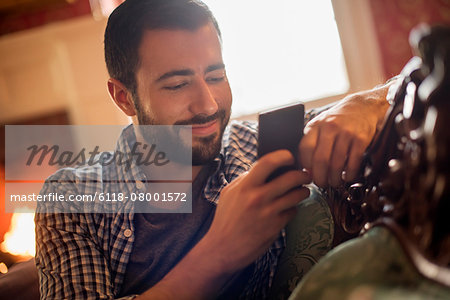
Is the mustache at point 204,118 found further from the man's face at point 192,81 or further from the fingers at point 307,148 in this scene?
the fingers at point 307,148

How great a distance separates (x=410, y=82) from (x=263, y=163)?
0.81 feet

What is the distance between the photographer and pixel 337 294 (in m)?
0.43

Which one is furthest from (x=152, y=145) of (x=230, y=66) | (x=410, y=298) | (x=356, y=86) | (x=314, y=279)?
(x=356, y=86)

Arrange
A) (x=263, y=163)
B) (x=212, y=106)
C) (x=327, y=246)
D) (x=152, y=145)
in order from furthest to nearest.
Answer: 1. (x=152, y=145)
2. (x=212, y=106)
3. (x=327, y=246)
4. (x=263, y=163)

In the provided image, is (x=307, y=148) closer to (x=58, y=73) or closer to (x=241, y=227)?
(x=241, y=227)

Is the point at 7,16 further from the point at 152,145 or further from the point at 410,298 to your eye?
the point at 410,298

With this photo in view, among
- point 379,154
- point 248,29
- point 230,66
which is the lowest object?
point 379,154

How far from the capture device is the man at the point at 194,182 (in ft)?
2.34

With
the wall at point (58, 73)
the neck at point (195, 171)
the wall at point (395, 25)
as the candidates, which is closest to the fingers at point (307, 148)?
the neck at point (195, 171)

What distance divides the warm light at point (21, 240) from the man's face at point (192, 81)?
1.99m

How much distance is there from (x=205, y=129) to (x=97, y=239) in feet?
1.43

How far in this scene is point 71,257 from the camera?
100 cm

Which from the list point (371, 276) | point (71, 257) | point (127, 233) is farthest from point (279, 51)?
point (371, 276)

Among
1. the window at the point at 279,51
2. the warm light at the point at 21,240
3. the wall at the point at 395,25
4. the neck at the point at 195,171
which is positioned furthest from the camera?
the window at the point at 279,51
